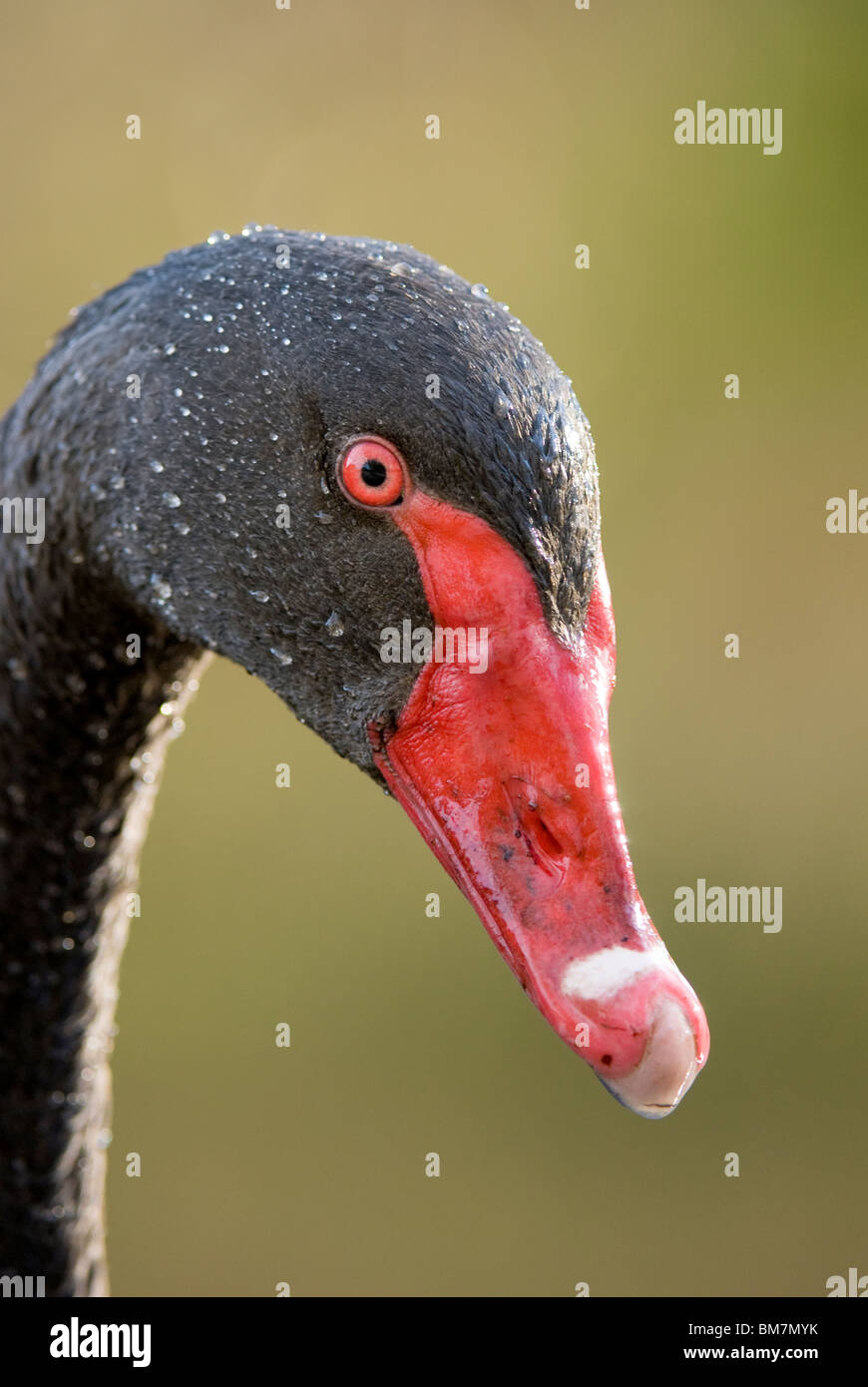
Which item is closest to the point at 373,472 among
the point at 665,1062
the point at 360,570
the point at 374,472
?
the point at 374,472

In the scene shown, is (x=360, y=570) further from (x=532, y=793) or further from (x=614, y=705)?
(x=614, y=705)

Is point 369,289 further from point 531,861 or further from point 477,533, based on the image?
point 531,861

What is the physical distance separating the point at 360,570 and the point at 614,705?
401 cm

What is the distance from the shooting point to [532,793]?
1.65 meters

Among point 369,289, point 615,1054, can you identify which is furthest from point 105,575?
point 615,1054

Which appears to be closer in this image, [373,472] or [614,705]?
[373,472]

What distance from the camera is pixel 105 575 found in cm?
201

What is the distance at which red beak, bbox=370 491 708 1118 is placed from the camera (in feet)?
5.00

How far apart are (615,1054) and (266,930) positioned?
4.08 metres

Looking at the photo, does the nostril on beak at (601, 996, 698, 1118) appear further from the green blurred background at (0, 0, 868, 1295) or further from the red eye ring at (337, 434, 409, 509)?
the green blurred background at (0, 0, 868, 1295)

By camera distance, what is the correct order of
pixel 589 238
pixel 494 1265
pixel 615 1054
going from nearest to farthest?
pixel 615 1054
pixel 494 1265
pixel 589 238

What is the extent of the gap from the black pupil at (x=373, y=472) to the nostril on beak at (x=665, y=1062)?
70 cm

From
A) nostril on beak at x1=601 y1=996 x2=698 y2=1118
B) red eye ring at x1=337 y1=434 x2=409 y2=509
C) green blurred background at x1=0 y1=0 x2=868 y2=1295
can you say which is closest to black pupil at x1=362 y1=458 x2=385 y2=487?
red eye ring at x1=337 y1=434 x2=409 y2=509

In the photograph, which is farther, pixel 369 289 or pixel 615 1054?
pixel 369 289
